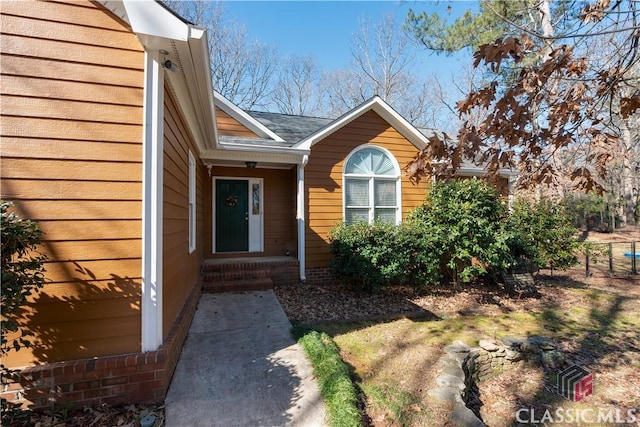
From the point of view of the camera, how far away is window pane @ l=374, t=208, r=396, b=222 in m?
7.55

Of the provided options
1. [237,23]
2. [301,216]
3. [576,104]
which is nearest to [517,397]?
[576,104]

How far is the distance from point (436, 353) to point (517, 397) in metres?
0.97

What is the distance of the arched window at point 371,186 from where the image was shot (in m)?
7.36

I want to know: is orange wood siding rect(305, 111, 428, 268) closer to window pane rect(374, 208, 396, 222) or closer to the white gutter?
window pane rect(374, 208, 396, 222)

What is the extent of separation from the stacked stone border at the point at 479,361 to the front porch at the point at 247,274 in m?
3.75

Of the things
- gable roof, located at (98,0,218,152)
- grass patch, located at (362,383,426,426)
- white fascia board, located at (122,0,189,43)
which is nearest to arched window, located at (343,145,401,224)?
gable roof, located at (98,0,218,152)

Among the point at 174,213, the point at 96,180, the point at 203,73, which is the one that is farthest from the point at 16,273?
the point at 203,73

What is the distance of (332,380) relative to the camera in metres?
2.84

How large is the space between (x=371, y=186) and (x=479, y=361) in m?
4.52

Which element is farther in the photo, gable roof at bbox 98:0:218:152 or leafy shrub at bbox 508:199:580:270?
leafy shrub at bbox 508:199:580:270

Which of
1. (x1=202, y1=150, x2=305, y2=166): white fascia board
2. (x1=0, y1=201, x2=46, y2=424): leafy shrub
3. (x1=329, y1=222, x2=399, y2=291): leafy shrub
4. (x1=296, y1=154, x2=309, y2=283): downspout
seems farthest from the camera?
(x1=296, y1=154, x2=309, y2=283): downspout

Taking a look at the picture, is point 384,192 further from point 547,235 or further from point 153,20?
point 153,20

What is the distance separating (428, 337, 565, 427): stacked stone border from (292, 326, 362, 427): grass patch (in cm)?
87

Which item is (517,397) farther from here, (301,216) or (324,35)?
(324,35)
